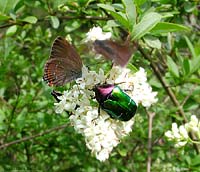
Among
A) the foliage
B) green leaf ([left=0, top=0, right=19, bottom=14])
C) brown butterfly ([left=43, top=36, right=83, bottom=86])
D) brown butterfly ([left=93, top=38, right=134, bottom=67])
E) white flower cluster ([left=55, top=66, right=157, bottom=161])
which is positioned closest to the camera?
brown butterfly ([left=93, top=38, right=134, bottom=67])

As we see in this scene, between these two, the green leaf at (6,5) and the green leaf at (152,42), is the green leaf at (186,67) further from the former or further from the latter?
the green leaf at (6,5)

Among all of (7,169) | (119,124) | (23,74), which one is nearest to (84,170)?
(7,169)

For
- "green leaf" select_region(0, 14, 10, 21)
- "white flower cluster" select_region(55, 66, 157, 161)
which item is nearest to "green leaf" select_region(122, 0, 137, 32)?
"white flower cluster" select_region(55, 66, 157, 161)

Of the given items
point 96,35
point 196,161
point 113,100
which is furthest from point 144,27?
point 196,161

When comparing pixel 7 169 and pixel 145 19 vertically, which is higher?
pixel 145 19

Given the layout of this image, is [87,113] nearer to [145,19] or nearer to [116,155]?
[145,19]

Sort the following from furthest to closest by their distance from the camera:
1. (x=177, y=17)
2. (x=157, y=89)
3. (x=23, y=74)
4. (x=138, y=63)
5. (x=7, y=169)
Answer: (x=23, y=74) → (x=7, y=169) → (x=157, y=89) → (x=177, y=17) → (x=138, y=63)

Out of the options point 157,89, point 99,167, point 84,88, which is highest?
point 84,88

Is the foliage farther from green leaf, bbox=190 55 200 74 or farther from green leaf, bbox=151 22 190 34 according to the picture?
green leaf, bbox=151 22 190 34
